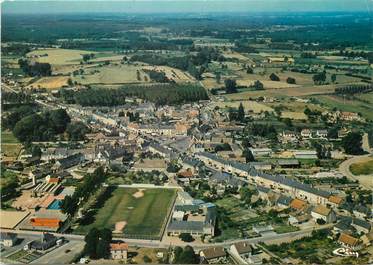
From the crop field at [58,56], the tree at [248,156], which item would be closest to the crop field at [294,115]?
the tree at [248,156]

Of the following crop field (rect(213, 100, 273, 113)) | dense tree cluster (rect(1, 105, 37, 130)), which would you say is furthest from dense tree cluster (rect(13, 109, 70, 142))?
crop field (rect(213, 100, 273, 113))

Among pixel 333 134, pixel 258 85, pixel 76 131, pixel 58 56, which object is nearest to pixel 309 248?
pixel 333 134

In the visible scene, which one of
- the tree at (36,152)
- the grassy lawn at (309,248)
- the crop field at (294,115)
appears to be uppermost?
the crop field at (294,115)

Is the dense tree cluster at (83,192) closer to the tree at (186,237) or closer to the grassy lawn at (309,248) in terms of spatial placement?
the tree at (186,237)

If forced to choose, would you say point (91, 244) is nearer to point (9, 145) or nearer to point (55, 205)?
point (55, 205)

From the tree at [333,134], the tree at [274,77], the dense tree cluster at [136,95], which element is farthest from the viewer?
the tree at [274,77]

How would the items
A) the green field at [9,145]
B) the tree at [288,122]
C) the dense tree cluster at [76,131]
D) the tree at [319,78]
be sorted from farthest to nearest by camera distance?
the tree at [319,78] → the tree at [288,122] → the dense tree cluster at [76,131] → the green field at [9,145]

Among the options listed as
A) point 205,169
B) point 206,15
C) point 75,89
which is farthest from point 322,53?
point 205,169
